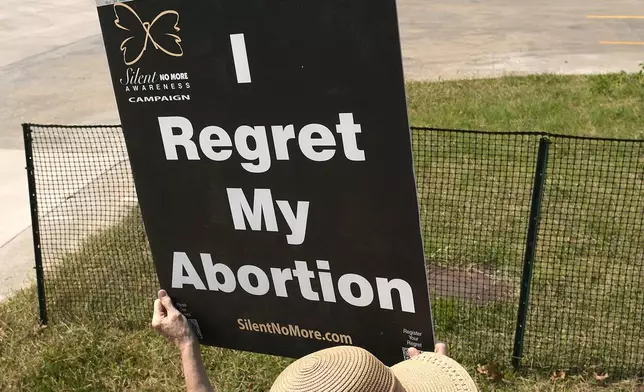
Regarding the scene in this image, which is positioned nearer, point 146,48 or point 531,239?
point 146,48

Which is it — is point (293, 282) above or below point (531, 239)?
above

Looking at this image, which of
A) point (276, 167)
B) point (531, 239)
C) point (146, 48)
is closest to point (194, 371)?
point (276, 167)

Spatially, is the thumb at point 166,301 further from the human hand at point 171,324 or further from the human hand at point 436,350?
the human hand at point 436,350

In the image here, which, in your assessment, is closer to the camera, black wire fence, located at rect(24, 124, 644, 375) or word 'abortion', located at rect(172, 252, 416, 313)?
word 'abortion', located at rect(172, 252, 416, 313)

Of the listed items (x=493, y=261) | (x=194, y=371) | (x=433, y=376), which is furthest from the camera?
(x=493, y=261)

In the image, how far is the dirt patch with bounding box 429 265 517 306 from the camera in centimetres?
512

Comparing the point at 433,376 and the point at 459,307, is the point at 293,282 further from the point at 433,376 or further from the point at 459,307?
the point at 459,307

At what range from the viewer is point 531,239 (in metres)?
4.07

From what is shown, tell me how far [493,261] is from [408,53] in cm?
936

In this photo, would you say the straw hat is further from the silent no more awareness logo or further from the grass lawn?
the grass lawn

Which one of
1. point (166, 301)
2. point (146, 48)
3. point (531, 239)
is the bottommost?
point (531, 239)

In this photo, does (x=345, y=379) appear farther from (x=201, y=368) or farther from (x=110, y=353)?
(x=110, y=353)

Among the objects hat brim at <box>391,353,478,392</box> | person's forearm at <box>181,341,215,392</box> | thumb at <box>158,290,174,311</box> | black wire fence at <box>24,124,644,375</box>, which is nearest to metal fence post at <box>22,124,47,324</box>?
black wire fence at <box>24,124,644,375</box>

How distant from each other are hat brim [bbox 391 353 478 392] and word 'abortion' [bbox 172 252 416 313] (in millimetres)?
305
